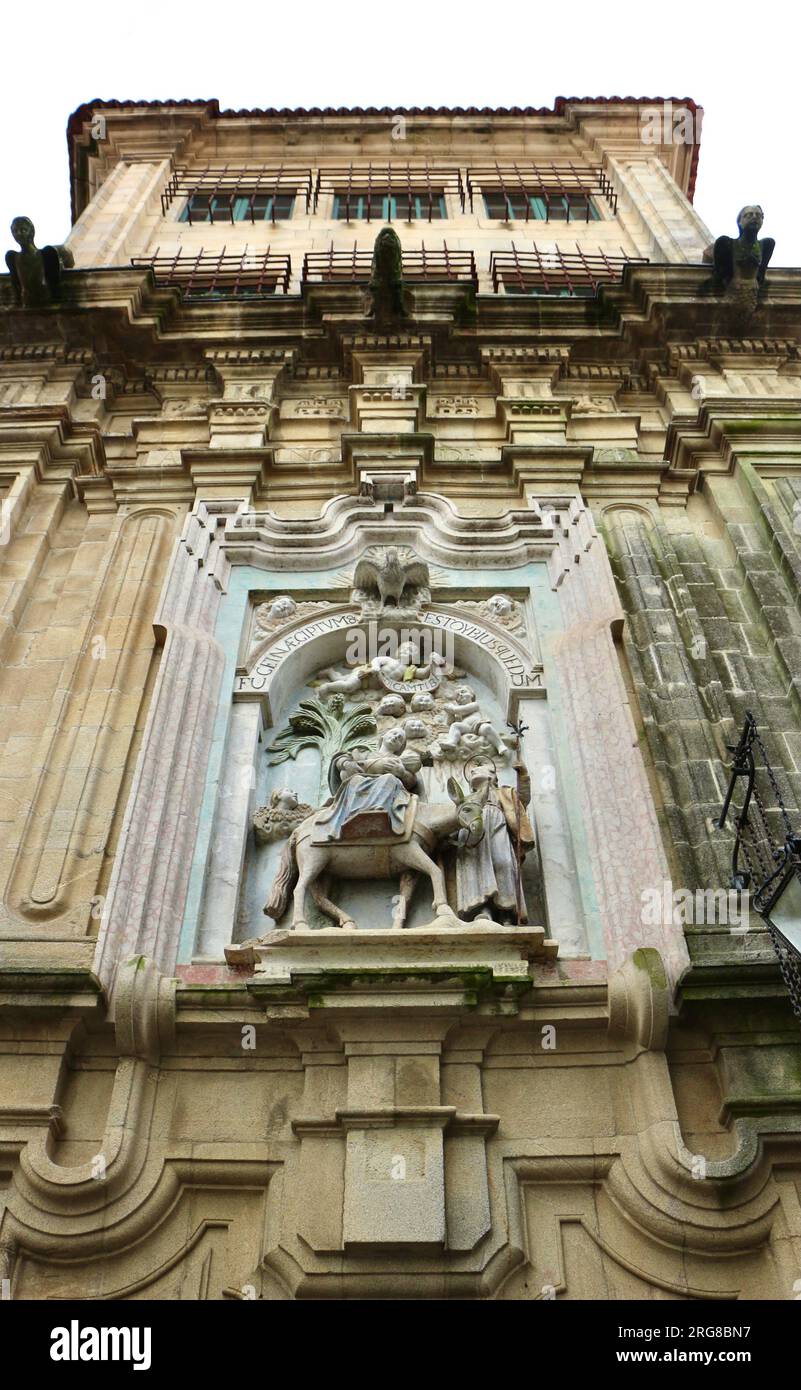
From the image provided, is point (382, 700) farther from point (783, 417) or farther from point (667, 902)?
point (783, 417)

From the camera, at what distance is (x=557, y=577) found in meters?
10.2

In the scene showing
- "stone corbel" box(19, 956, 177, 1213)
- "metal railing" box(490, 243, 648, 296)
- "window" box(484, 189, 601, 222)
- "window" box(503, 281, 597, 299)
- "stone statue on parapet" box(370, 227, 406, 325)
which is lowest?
"stone corbel" box(19, 956, 177, 1213)

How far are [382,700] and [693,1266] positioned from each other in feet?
15.8

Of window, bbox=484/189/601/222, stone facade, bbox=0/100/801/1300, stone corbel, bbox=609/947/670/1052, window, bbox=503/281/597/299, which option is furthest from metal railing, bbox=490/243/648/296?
stone corbel, bbox=609/947/670/1052

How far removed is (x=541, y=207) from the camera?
18656mm

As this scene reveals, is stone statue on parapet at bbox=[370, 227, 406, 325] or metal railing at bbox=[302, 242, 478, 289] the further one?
metal railing at bbox=[302, 242, 478, 289]

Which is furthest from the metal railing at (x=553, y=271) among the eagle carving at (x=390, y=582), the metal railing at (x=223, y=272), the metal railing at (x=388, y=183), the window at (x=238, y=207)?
the eagle carving at (x=390, y=582)

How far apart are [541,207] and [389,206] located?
2.50m

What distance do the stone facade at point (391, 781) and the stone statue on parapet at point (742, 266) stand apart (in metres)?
0.23

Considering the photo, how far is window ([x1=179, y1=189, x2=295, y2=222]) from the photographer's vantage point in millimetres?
18281

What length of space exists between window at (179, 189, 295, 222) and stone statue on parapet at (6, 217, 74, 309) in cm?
A: 557

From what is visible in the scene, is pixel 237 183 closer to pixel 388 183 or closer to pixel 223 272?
pixel 388 183

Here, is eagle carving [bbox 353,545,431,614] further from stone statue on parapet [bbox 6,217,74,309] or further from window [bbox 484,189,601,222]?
window [bbox 484,189,601,222]

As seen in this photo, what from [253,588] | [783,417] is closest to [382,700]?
[253,588]
